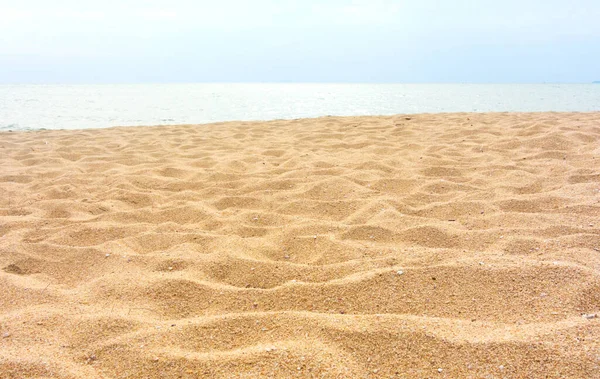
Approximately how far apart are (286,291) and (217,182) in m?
1.55

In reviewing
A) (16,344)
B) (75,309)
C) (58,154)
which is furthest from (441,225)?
(58,154)

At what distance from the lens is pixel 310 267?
62.9 inches

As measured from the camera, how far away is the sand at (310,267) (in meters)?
1.09

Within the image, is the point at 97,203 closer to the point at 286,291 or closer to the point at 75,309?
the point at 75,309

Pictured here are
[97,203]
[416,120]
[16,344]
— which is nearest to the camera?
[16,344]

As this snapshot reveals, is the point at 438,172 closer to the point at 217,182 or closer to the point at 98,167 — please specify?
the point at 217,182

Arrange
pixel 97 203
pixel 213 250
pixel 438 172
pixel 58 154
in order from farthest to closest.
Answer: pixel 58 154, pixel 438 172, pixel 97 203, pixel 213 250

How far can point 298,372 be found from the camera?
3.40 feet

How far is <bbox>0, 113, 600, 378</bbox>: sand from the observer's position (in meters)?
1.09

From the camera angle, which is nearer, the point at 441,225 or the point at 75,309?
the point at 75,309

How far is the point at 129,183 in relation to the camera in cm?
287

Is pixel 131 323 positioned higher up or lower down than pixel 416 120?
lower down

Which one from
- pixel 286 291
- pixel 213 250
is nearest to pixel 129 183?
pixel 213 250

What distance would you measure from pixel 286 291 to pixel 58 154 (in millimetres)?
3316
